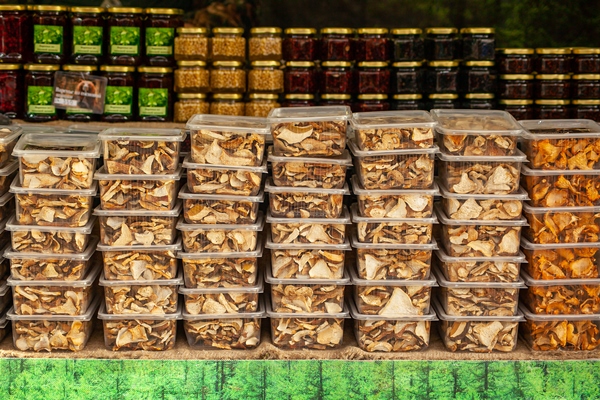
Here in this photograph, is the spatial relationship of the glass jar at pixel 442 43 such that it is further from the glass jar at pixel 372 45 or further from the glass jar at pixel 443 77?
the glass jar at pixel 372 45

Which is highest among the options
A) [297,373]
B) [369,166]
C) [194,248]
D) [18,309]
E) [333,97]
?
[333,97]

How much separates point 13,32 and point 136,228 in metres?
1.76

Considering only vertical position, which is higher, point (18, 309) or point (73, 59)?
point (73, 59)

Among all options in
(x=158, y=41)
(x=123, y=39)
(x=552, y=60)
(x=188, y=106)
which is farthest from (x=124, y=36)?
(x=552, y=60)

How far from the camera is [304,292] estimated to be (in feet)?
7.65

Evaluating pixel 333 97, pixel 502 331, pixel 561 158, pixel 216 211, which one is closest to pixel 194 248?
pixel 216 211

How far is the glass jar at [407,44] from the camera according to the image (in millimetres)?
3643

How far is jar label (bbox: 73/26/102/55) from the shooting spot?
11.6 feet

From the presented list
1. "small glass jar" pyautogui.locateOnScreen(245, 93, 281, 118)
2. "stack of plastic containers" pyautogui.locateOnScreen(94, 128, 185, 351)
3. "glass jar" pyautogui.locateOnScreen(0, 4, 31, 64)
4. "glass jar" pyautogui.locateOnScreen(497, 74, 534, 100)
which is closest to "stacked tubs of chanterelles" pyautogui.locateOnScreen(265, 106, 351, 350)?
"stack of plastic containers" pyautogui.locateOnScreen(94, 128, 185, 351)

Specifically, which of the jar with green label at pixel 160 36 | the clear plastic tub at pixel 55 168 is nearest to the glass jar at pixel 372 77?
the jar with green label at pixel 160 36

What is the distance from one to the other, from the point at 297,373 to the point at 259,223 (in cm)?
49

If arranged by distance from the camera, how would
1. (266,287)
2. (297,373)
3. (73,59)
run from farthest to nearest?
(73,59), (266,287), (297,373)

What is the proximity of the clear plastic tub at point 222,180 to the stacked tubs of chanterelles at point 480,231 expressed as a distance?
0.61 meters

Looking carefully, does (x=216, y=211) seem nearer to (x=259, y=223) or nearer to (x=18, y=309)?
(x=259, y=223)
